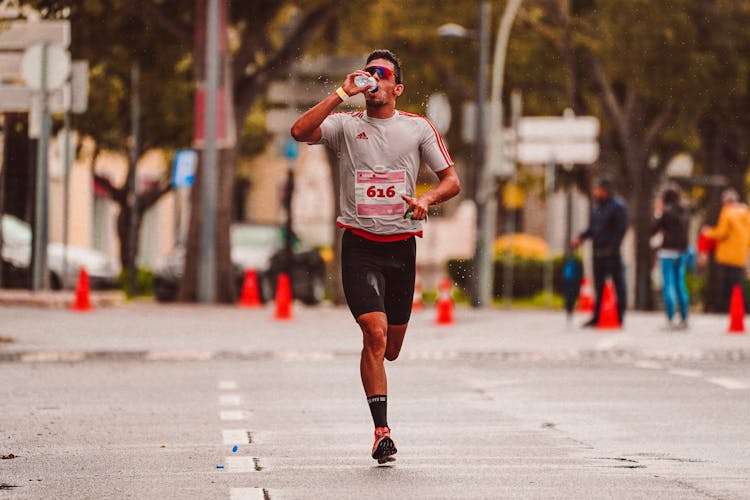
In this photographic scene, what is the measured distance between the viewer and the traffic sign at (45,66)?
2114cm

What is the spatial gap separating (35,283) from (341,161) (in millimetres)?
16490

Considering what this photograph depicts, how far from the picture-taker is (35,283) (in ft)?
83.0

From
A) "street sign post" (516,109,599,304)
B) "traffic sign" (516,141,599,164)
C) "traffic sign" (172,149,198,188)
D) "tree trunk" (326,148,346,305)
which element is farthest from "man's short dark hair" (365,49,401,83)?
"traffic sign" (172,149,198,188)

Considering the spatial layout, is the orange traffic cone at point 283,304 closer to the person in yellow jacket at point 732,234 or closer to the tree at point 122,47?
the tree at point 122,47

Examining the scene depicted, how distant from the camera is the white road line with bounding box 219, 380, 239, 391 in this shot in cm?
1404

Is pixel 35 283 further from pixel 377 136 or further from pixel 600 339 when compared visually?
pixel 377 136

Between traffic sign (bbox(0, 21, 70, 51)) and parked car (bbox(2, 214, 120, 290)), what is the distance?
524 centimetres

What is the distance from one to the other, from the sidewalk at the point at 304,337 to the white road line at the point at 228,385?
2684mm

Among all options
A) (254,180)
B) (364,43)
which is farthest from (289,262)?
(254,180)

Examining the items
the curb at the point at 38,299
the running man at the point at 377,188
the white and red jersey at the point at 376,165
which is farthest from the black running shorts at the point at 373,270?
the curb at the point at 38,299

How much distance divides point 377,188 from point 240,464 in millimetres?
1443

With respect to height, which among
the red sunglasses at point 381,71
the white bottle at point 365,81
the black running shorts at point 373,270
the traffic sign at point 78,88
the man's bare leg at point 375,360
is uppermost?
the traffic sign at point 78,88

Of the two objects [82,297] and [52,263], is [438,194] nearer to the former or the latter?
[82,297]

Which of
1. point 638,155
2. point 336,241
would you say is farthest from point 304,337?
point 638,155
